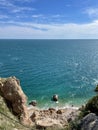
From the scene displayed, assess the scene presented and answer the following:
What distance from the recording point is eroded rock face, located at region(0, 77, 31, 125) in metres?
29.0

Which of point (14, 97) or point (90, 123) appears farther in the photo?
point (14, 97)

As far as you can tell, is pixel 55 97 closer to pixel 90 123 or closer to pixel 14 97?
pixel 14 97

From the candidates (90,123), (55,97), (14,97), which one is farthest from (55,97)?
(90,123)

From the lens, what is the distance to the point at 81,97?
58344 mm

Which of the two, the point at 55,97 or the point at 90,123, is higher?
the point at 90,123

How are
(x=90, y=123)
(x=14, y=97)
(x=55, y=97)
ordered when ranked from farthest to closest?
(x=55, y=97) < (x=14, y=97) < (x=90, y=123)

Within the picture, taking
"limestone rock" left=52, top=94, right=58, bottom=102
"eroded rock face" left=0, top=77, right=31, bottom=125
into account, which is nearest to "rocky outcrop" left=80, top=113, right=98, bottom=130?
"eroded rock face" left=0, top=77, right=31, bottom=125

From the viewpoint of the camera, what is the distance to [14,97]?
29500 mm

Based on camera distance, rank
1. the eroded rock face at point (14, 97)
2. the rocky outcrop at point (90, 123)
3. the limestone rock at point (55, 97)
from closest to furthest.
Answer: the rocky outcrop at point (90, 123) → the eroded rock face at point (14, 97) → the limestone rock at point (55, 97)

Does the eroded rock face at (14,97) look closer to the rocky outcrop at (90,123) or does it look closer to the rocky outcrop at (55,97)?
the rocky outcrop at (90,123)

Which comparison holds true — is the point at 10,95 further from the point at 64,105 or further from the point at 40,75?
the point at 40,75

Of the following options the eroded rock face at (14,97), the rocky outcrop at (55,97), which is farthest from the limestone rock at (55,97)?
the eroded rock face at (14,97)

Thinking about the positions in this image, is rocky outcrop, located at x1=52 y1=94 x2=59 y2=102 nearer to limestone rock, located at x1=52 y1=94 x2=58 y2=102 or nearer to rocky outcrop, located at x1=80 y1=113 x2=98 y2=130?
limestone rock, located at x1=52 y1=94 x2=58 y2=102

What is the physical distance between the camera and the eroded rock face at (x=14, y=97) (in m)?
29.0
